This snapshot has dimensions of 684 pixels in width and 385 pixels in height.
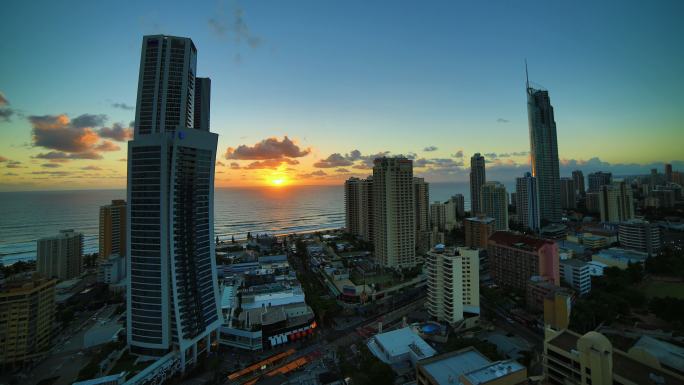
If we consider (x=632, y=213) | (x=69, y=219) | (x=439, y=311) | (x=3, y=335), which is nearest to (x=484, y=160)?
(x=632, y=213)

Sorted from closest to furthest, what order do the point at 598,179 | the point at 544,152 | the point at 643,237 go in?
the point at 643,237
the point at 544,152
the point at 598,179

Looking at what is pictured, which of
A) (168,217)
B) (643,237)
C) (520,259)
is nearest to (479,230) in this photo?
(520,259)

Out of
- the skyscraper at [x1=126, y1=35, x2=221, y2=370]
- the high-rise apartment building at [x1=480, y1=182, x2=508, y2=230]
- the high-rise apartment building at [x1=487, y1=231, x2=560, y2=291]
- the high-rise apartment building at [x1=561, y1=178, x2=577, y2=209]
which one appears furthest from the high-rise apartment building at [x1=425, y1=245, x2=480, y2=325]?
the high-rise apartment building at [x1=561, y1=178, x2=577, y2=209]

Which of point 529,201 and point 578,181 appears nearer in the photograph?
point 529,201

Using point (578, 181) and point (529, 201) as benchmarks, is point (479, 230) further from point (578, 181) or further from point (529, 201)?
point (578, 181)

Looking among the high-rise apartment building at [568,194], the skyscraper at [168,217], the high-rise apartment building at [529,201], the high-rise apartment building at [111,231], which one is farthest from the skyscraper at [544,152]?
the high-rise apartment building at [111,231]
